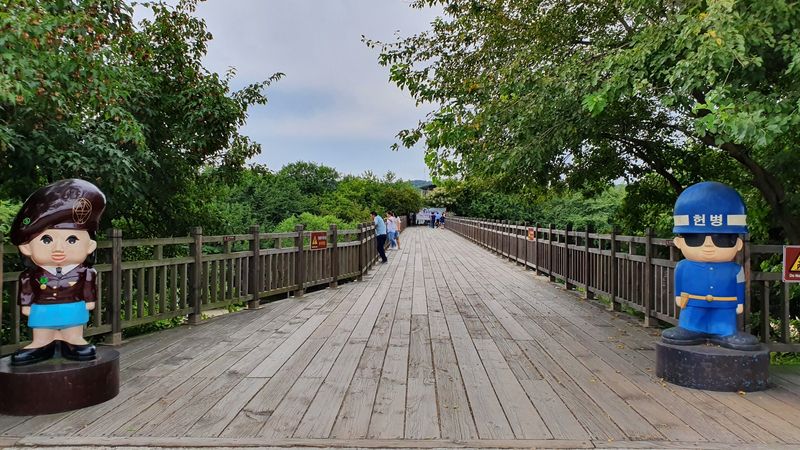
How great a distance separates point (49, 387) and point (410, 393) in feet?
8.28

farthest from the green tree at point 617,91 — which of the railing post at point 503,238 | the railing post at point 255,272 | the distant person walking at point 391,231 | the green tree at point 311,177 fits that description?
the green tree at point 311,177

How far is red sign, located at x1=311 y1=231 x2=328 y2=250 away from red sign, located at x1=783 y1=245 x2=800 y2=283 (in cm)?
722

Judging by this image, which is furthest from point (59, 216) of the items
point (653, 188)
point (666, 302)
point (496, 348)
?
point (653, 188)

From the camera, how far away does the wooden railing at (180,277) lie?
219 inches

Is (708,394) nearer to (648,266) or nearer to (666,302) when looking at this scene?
(666,302)

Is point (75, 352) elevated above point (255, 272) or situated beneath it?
situated beneath

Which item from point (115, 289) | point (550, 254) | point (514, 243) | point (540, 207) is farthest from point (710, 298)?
point (540, 207)

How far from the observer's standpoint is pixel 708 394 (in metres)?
4.09

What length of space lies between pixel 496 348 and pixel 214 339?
3147 millimetres

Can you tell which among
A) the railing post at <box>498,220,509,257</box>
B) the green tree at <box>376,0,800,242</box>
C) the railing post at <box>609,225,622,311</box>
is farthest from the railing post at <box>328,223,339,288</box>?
the railing post at <box>498,220,509,257</box>

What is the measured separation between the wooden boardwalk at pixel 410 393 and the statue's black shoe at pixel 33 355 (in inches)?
15.4

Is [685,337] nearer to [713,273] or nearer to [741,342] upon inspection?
[741,342]

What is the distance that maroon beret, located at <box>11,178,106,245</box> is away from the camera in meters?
3.84

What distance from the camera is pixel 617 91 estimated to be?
15.6 ft
